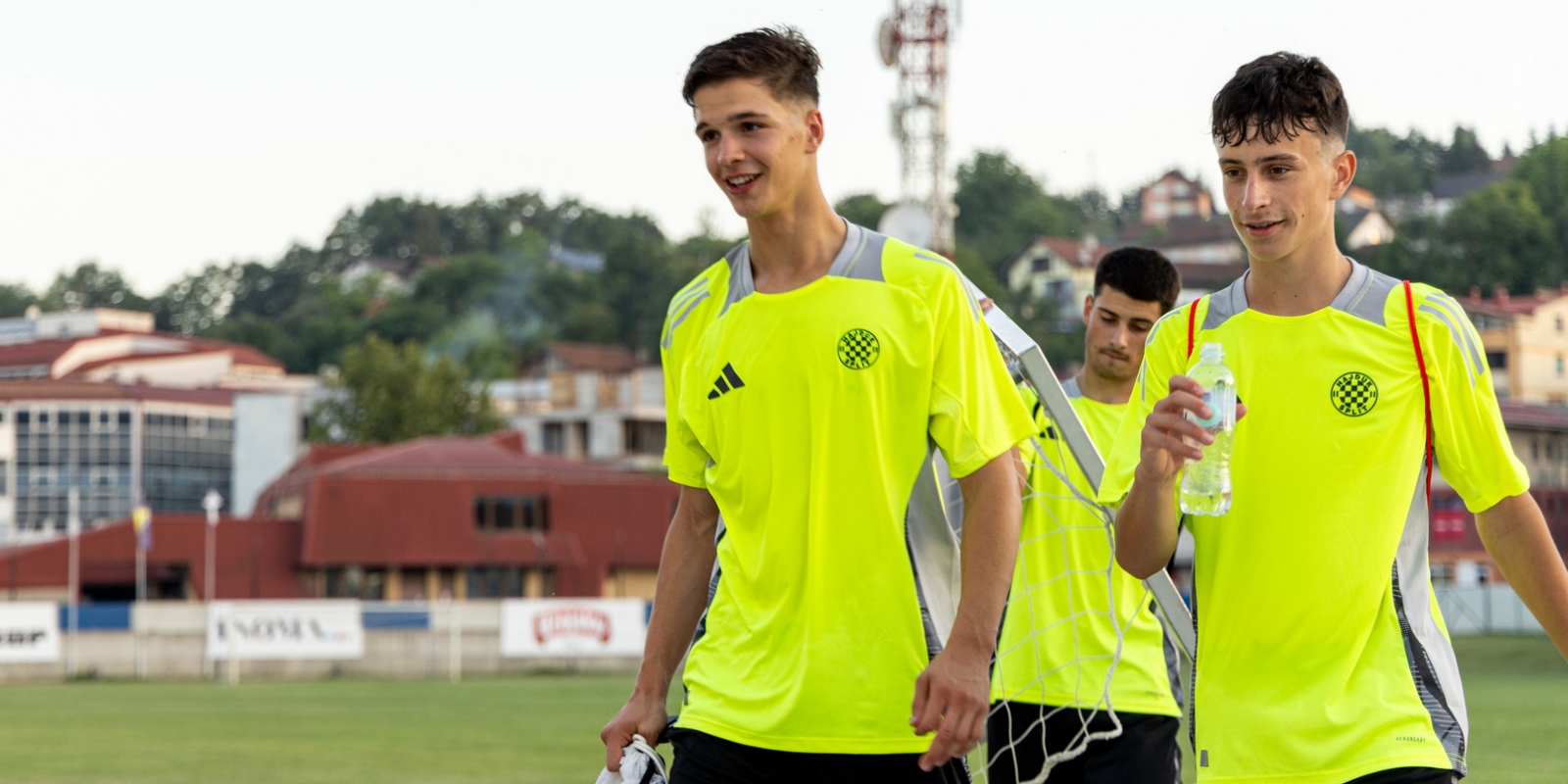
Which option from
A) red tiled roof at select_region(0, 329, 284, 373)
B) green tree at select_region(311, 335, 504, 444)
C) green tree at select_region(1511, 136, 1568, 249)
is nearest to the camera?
green tree at select_region(1511, 136, 1568, 249)

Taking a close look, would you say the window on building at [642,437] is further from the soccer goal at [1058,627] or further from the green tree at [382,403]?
the soccer goal at [1058,627]

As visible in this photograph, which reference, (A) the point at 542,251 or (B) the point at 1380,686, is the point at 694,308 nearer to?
(B) the point at 1380,686

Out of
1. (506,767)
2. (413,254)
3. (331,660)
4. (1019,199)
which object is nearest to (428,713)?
(506,767)

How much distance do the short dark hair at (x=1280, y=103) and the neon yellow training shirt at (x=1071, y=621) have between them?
2392 mm

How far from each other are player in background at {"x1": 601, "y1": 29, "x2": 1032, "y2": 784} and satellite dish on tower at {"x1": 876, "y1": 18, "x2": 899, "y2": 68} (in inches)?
2257

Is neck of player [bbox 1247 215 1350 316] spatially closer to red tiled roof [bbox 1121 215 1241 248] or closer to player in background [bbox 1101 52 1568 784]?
player in background [bbox 1101 52 1568 784]

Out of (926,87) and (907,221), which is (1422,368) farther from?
Result: (926,87)

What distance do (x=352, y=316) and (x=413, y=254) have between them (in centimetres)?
3803

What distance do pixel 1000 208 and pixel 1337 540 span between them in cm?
14107

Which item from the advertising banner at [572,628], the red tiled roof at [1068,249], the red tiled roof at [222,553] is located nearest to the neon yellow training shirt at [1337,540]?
the advertising banner at [572,628]

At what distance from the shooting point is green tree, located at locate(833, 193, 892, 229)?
400 feet

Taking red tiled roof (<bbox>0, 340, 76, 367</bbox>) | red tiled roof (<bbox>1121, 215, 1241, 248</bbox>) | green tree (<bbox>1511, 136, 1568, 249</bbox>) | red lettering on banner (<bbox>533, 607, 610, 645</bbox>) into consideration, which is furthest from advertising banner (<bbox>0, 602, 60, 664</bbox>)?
red tiled roof (<bbox>1121, 215, 1241, 248</bbox>)

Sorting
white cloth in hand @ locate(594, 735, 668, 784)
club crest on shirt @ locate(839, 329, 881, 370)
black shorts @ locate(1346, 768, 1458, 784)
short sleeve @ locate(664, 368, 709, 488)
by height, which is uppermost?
club crest on shirt @ locate(839, 329, 881, 370)

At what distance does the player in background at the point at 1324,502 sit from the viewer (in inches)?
158
